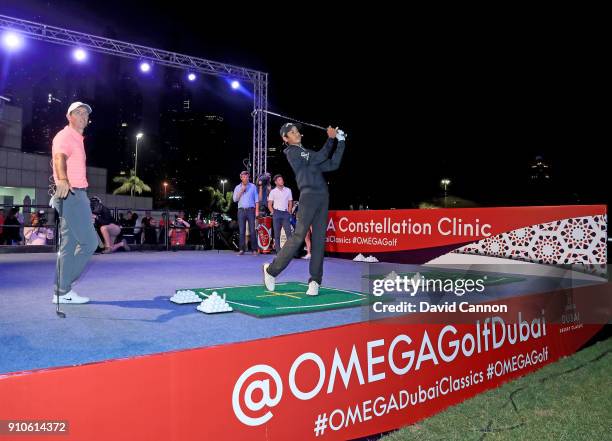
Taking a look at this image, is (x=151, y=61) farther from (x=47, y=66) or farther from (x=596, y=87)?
(x=47, y=66)

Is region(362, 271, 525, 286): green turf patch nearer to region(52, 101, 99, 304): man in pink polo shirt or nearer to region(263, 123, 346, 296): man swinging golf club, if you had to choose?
region(263, 123, 346, 296): man swinging golf club

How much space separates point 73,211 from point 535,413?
4.17m

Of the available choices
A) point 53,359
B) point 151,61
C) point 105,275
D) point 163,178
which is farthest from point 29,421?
point 163,178

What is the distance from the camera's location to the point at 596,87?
15.2m

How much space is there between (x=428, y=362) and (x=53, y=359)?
2.26 m

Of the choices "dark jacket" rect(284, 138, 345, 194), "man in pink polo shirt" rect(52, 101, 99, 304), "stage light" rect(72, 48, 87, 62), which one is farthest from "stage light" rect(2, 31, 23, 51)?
"dark jacket" rect(284, 138, 345, 194)

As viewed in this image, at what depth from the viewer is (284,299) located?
4.43m

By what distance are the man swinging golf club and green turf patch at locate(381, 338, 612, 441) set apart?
2.03m

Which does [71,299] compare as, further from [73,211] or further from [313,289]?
[313,289]

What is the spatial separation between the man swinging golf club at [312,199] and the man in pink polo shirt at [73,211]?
186 centimetres

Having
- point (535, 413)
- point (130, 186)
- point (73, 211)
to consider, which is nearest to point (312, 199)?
point (73, 211)

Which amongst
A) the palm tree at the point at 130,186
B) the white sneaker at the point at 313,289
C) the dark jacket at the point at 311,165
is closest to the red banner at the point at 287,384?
the white sneaker at the point at 313,289

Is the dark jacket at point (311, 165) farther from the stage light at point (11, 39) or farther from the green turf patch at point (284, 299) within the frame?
the stage light at point (11, 39)

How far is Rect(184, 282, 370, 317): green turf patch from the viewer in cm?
388
